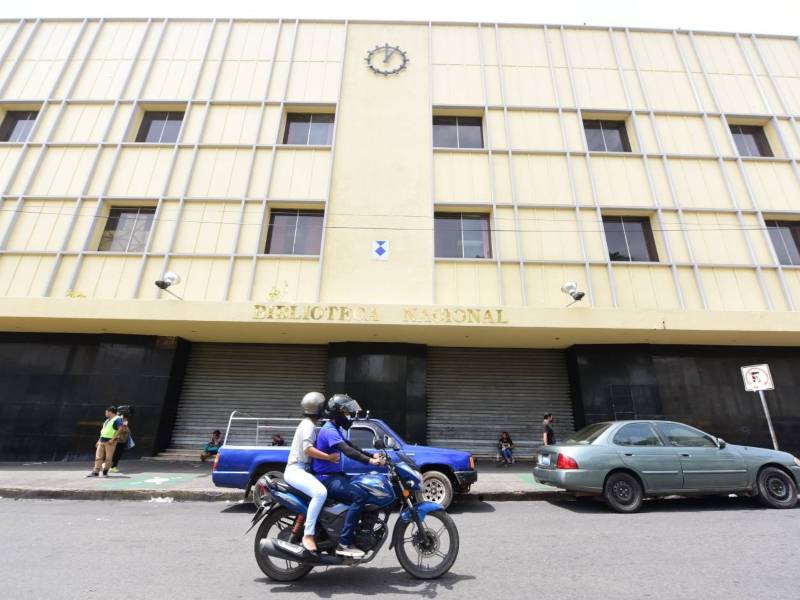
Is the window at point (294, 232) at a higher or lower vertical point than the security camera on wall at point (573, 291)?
higher

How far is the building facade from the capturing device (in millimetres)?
11242

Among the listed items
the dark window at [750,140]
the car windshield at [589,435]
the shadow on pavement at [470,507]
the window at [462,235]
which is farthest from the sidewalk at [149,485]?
the dark window at [750,140]

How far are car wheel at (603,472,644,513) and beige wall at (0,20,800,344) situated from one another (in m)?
5.17

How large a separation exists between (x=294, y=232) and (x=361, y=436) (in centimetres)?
759

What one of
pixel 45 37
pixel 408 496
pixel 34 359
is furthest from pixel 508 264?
pixel 45 37

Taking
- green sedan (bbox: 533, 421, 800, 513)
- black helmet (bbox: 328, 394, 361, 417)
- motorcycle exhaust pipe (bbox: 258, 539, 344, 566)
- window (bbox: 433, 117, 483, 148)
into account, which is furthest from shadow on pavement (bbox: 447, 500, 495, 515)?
window (bbox: 433, 117, 483, 148)

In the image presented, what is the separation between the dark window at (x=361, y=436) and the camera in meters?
6.97

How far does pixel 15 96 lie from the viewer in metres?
14.0

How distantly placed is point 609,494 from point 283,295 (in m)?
8.94

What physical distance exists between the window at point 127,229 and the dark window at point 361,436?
9.41m

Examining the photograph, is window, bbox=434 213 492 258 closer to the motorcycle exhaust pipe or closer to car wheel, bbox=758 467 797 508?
car wheel, bbox=758 467 797 508

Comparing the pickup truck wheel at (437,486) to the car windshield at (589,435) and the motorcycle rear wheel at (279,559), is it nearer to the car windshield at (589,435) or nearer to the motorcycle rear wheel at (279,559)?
the car windshield at (589,435)

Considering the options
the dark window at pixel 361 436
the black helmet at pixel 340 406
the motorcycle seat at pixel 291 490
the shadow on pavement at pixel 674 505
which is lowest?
the shadow on pavement at pixel 674 505

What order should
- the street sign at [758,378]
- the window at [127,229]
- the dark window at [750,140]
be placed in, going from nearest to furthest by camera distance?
1. the street sign at [758,378]
2. the window at [127,229]
3. the dark window at [750,140]
